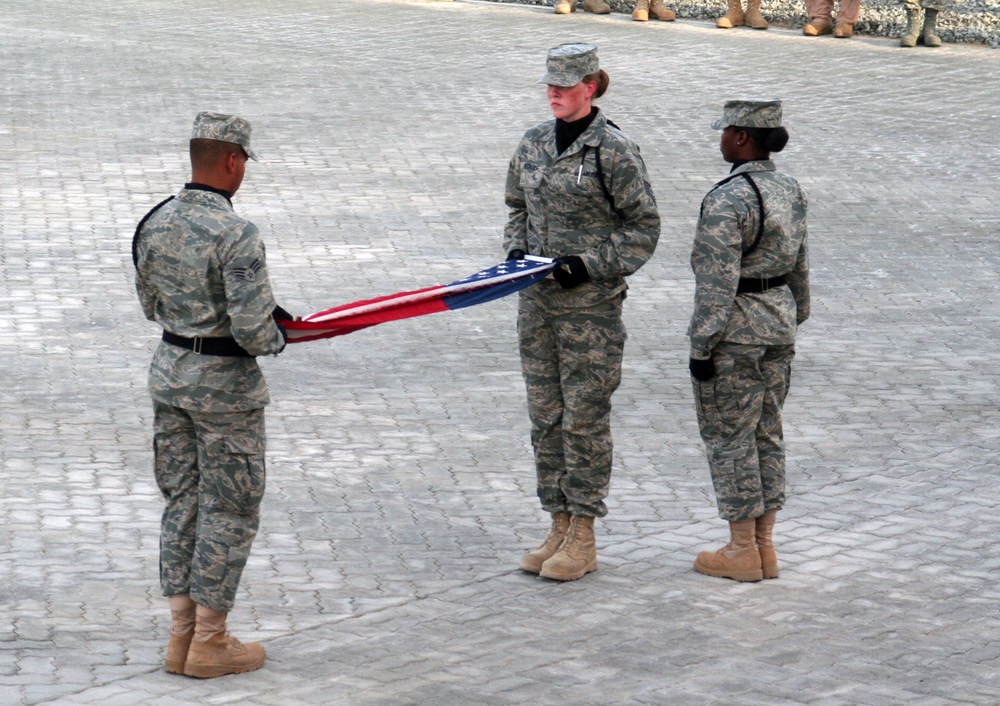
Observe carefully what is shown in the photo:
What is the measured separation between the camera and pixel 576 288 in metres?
6.80

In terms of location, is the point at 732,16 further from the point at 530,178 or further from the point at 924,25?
the point at 530,178

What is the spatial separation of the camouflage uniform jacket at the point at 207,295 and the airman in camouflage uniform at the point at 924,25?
17879 millimetres

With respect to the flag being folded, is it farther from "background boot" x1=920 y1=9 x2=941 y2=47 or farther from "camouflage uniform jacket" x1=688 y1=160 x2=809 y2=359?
"background boot" x1=920 y1=9 x2=941 y2=47

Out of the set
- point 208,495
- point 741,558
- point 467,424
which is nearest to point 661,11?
point 467,424

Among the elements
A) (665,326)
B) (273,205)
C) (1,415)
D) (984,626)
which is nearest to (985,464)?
(984,626)

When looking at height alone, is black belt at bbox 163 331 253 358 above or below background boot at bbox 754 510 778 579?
above

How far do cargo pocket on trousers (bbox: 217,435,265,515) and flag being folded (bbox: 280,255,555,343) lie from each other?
560mm

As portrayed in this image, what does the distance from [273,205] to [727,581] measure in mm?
7952

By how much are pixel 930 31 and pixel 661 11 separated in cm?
392

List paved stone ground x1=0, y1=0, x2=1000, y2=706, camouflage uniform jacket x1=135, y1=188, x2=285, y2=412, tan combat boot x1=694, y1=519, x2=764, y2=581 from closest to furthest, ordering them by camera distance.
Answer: camouflage uniform jacket x1=135, y1=188, x2=285, y2=412
paved stone ground x1=0, y1=0, x2=1000, y2=706
tan combat boot x1=694, y1=519, x2=764, y2=581

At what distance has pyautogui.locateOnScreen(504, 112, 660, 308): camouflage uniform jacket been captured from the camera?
22.2ft

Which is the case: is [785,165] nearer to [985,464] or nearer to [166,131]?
[166,131]

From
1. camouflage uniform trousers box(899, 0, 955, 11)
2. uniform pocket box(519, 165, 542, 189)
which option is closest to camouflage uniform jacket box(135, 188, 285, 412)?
uniform pocket box(519, 165, 542, 189)

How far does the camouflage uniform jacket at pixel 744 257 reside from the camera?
665 cm
